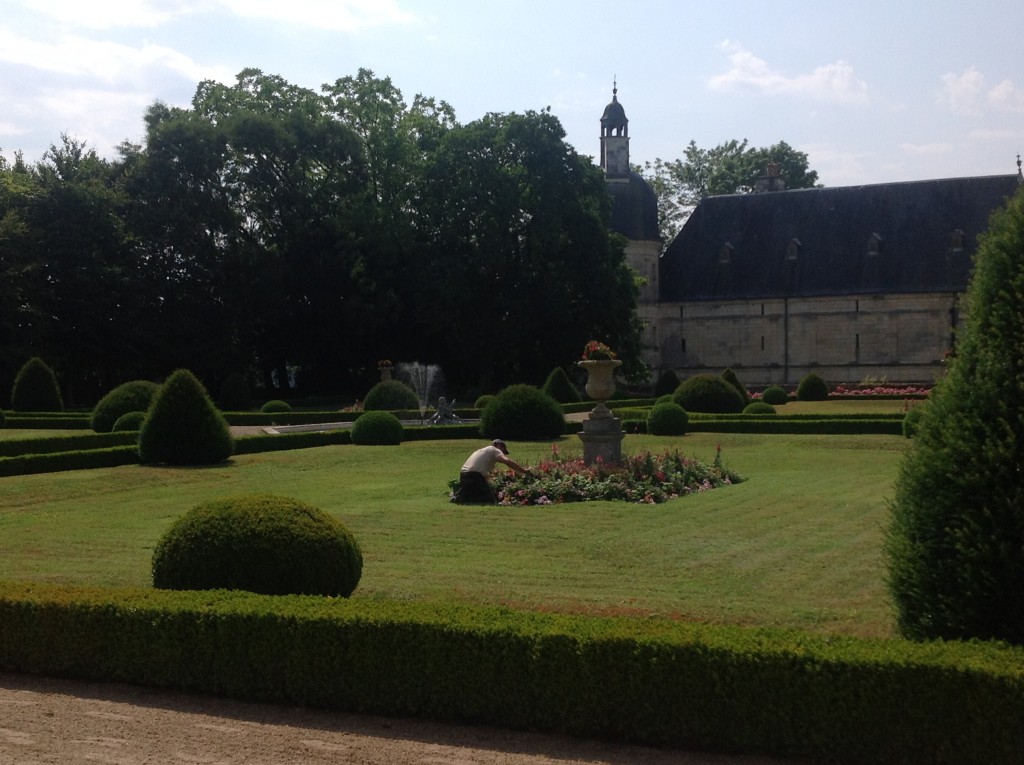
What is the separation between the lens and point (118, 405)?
27.6m

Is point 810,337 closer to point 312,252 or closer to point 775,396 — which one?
point 775,396

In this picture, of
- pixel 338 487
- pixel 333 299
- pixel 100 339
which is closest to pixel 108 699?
pixel 338 487

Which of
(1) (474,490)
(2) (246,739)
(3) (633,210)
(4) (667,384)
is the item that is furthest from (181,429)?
(3) (633,210)

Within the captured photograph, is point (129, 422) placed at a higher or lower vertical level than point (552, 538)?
higher

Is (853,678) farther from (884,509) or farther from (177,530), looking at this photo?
(884,509)

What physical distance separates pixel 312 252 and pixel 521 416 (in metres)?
23.2

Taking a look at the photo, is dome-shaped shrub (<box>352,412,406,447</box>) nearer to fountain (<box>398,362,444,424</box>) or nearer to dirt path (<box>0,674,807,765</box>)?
dirt path (<box>0,674,807,765</box>)

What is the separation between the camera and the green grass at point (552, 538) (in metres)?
9.14

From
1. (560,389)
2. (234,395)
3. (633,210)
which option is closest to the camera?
(560,389)

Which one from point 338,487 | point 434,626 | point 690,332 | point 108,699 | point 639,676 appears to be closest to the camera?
point 639,676

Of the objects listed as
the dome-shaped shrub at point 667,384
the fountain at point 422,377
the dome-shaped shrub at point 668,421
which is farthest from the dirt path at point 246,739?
the fountain at point 422,377

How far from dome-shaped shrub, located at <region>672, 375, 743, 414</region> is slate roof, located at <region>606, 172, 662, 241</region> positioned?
2282 centimetres

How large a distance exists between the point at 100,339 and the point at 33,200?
5.72m

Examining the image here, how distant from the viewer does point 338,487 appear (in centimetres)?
1747
